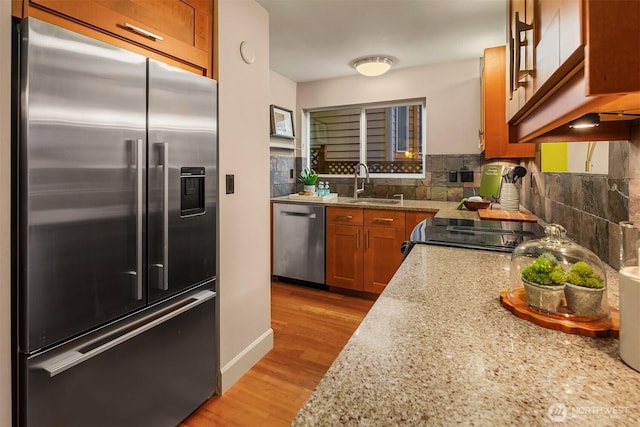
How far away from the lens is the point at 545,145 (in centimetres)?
206

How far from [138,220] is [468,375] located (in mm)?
1271

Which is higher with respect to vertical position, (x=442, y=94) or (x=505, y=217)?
Result: (x=442, y=94)

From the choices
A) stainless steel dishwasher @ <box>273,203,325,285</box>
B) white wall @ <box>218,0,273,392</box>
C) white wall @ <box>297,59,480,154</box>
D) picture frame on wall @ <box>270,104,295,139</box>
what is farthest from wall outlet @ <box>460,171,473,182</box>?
white wall @ <box>218,0,273,392</box>

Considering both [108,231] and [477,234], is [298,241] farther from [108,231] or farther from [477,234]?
[108,231]

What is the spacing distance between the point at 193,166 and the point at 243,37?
33.8 inches

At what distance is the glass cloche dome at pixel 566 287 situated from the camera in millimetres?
705

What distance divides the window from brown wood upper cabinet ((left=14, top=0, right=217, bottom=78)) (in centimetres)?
256

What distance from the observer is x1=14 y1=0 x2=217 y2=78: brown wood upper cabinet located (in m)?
1.15

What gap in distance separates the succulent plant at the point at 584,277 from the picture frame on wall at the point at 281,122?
10.7 feet

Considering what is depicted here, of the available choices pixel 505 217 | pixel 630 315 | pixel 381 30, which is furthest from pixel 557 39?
pixel 381 30

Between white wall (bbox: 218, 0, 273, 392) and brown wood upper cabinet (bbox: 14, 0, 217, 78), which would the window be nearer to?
white wall (bbox: 218, 0, 273, 392)

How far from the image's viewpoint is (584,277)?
0.73 m

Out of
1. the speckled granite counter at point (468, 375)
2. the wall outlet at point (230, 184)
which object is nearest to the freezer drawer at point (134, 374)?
the wall outlet at point (230, 184)

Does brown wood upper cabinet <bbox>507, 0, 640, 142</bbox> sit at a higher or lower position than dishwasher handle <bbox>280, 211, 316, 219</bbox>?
higher
